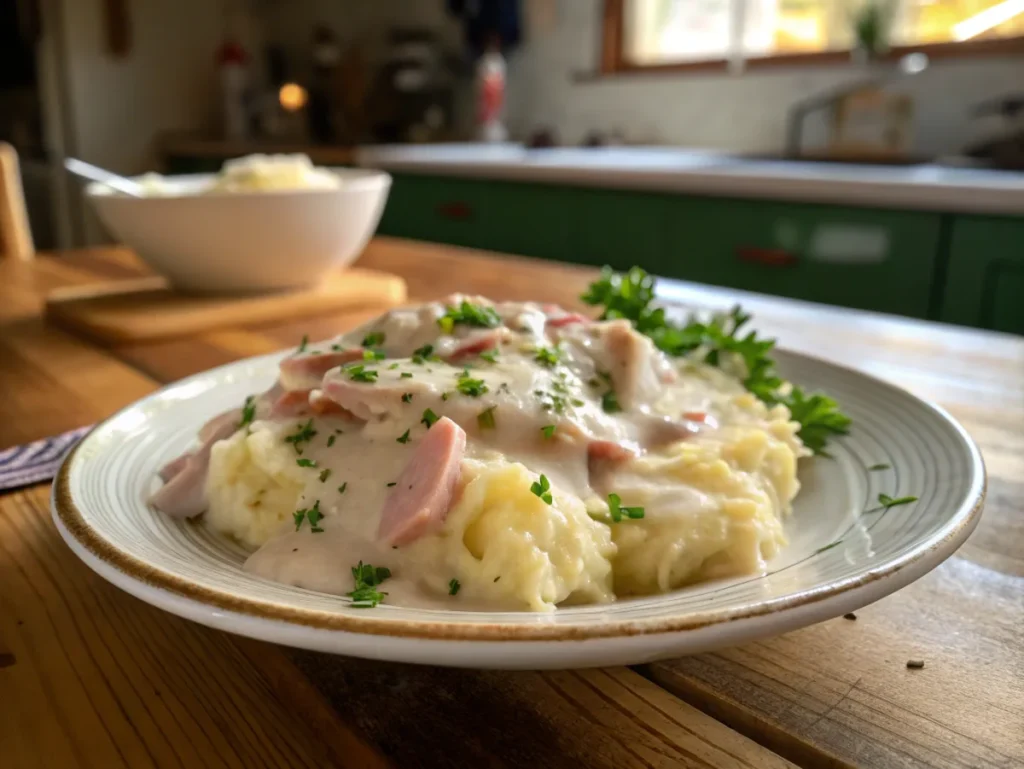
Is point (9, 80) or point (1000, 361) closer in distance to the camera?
point (1000, 361)

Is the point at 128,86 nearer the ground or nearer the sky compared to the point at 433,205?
nearer the sky

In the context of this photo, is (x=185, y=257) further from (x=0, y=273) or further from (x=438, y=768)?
(x=438, y=768)

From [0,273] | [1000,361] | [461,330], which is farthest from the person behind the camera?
[0,273]

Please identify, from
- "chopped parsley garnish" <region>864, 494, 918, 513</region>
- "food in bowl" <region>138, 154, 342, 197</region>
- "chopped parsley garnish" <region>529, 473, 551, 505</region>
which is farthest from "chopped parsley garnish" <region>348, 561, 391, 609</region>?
"food in bowl" <region>138, 154, 342, 197</region>

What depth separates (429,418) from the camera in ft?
2.01

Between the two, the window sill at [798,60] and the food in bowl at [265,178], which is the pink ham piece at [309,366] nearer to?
the food in bowl at [265,178]

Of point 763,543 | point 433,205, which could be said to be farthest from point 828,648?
point 433,205

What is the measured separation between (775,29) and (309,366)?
10.4ft

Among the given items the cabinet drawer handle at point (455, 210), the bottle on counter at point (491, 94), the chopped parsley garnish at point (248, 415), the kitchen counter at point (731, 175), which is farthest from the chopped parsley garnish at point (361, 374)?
the bottle on counter at point (491, 94)

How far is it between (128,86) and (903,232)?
4.41 metres

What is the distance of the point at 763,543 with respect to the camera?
1.95 feet

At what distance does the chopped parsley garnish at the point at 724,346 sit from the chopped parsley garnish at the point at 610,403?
191 millimetres

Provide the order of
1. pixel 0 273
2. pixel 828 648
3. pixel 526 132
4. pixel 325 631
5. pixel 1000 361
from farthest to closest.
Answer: pixel 526 132 → pixel 0 273 → pixel 1000 361 → pixel 828 648 → pixel 325 631

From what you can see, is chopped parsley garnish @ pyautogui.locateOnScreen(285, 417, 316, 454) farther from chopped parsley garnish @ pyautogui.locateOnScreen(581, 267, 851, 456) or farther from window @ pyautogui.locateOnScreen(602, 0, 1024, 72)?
window @ pyautogui.locateOnScreen(602, 0, 1024, 72)
